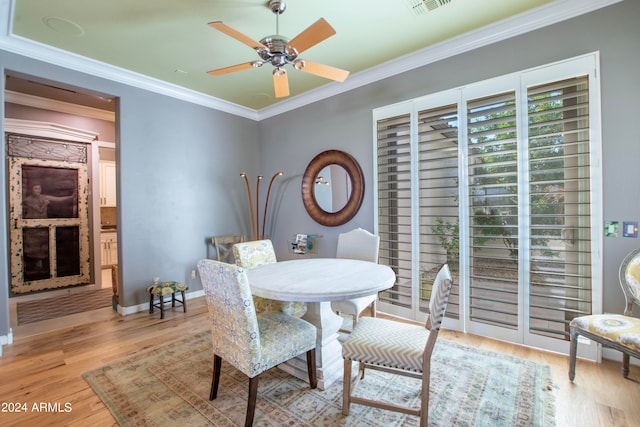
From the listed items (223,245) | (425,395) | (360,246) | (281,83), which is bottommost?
(425,395)

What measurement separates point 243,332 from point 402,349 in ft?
2.81

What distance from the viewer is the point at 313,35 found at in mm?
1945

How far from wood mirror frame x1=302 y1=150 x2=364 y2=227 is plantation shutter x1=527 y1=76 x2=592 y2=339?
176cm

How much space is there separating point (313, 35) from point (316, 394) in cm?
239

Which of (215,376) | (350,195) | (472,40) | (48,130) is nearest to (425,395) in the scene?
(215,376)

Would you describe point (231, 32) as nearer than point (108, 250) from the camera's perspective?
Yes

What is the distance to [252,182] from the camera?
4.85 m

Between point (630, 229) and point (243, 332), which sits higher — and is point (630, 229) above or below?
above

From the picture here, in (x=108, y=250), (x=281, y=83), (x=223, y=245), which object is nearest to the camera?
(x=281, y=83)

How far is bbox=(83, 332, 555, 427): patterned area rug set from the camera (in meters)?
1.68

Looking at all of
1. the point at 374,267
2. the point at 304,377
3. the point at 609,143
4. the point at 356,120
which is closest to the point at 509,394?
the point at 374,267

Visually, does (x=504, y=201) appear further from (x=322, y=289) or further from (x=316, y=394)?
(x=316, y=394)

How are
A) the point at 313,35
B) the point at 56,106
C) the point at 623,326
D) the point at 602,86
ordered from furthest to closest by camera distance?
the point at 56,106
the point at 602,86
the point at 313,35
the point at 623,326

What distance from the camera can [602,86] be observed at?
2195mm
